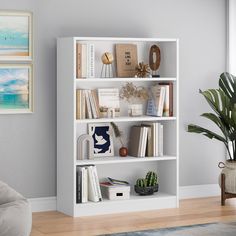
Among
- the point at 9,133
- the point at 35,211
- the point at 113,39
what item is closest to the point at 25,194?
the point at 35,211

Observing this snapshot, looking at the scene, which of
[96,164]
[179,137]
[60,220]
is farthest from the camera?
[179,137]

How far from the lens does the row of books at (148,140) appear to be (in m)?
6.75

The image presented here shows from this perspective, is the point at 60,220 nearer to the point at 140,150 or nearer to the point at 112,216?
the point at 112,216

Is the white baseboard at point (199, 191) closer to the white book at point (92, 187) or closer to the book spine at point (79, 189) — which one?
the white book at point (92, 187)

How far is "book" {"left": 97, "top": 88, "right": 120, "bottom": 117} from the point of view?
21.7ft

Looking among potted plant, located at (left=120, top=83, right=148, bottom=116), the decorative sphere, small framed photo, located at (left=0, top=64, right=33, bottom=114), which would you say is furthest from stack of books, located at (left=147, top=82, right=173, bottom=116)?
small framed photo, located at (left=0, top=64, right=33, bottom=114)

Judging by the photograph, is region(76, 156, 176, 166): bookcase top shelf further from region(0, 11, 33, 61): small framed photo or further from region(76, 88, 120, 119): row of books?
region(0, 11, 33, 61): small framed photo

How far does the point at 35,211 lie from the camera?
6.58 meters

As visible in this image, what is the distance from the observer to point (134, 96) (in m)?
6.86

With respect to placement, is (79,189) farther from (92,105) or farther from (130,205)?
(92,105)

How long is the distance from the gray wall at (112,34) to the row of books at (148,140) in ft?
1.67

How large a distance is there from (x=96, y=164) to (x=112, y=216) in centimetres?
55

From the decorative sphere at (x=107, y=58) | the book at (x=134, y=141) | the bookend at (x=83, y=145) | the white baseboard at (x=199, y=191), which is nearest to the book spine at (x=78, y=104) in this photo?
the bookend at (x=83, y=145)

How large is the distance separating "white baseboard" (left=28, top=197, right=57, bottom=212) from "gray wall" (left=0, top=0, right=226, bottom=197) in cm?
5
